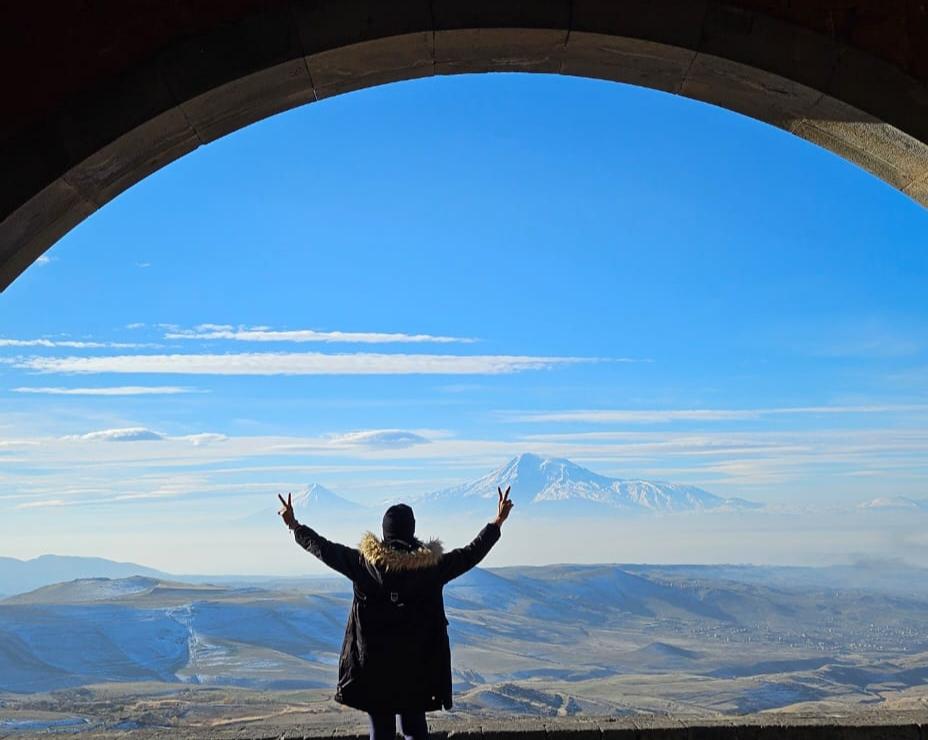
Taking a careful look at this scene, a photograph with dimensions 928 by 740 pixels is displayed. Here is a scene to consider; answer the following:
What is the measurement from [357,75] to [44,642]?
222 ft

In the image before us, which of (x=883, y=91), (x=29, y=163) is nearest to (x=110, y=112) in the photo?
(x=29, y=163)

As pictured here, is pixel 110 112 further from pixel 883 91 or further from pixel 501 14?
pixel 883 91

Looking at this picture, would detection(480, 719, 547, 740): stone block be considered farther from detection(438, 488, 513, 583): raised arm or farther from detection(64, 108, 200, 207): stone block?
detection(64, 108, 200, 207): stone block

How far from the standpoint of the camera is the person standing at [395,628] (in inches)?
142

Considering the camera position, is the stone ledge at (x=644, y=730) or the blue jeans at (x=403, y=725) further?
the stone ledge at (x=644, y=730)

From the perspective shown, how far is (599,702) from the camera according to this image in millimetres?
61969

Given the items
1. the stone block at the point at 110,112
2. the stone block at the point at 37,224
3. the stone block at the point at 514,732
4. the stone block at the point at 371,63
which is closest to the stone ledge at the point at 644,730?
the stone block at the point at 514,732

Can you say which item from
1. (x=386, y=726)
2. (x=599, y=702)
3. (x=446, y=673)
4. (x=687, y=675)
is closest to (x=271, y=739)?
(x=386, y=726)

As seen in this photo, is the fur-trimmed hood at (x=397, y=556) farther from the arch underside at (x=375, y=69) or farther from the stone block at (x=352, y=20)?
the stone block at (x=352, y=20)

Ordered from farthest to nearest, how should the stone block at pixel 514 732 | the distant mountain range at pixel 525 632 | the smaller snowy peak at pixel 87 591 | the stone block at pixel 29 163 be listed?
the smaller snowy peak at pixel 87 591
the distant mountain range at pixel 525 632
the stone block at pixel 514 732
the stone block at pixel 29 163

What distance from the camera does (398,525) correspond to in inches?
146

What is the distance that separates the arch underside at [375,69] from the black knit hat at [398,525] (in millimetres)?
1794

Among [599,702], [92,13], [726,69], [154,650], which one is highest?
[92,13]

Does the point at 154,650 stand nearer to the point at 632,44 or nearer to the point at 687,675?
the point at 687,675
